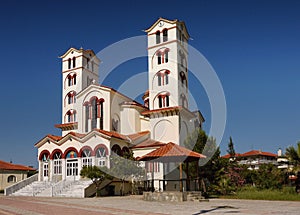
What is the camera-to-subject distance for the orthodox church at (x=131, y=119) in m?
34.7

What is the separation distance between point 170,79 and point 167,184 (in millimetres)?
11904

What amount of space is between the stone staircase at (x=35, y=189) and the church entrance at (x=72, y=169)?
204cm

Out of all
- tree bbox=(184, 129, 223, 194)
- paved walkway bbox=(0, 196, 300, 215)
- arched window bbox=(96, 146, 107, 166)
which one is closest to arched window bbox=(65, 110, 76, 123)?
arched window bbox=(96, 146, 107, 166)

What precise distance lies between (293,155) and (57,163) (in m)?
23.2

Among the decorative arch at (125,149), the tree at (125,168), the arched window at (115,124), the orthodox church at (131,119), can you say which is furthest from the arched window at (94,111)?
the tree at (125,168)

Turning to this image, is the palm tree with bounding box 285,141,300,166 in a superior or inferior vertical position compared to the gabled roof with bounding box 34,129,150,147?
inferior

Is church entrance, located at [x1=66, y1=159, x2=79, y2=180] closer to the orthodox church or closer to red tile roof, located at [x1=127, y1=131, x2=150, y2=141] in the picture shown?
the orthodox church

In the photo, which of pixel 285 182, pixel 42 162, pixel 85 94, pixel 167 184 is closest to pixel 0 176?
pixel 42 162

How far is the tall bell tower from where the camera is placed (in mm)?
37656

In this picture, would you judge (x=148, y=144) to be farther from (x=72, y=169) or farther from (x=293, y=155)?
(x=293, y=155)

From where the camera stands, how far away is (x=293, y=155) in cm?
2770

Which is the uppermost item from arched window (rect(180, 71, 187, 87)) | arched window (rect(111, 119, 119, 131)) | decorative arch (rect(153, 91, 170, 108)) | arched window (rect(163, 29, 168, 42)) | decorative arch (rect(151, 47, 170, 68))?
arched window (rect(163, 29, 168, 42))

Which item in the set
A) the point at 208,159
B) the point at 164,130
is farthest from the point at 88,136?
the point at 208,159

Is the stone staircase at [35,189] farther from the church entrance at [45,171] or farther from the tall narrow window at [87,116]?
the tall narrow window at [87,116]
